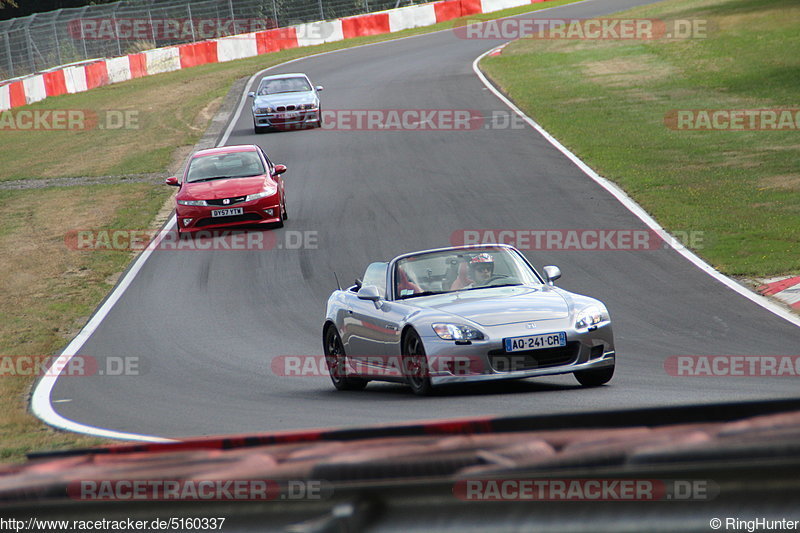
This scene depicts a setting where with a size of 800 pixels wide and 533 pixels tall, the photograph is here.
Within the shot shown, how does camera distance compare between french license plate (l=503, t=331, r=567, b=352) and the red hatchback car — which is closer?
french license plate (l=503, t=331, r=567, b=352)

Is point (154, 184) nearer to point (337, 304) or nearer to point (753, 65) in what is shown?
point (337, 304)

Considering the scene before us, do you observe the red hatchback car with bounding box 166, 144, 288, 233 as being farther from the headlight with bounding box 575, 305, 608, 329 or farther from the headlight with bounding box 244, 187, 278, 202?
the headlight with bounding box 575, 305, 608, 329

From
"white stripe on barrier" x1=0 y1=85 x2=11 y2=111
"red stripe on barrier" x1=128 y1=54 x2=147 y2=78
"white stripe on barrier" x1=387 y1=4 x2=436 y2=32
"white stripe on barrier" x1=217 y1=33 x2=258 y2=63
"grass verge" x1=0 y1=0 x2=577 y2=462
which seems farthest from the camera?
"white stripe on barrier" x1=387 y1=4 x2=436 y2=32

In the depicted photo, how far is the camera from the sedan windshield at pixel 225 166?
2266 cm

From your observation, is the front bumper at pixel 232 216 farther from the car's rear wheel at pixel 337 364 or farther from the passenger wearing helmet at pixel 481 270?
the passenger wearing helmet at pixel 481 270

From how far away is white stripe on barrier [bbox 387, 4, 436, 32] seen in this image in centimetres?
5684

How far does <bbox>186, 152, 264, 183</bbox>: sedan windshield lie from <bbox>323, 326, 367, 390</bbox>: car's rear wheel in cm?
1133

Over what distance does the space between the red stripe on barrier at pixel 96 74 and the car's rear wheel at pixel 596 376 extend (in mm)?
40907

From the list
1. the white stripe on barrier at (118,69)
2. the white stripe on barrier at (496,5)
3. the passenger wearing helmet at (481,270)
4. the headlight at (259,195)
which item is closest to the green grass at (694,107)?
the passenger wearing helmet at (481,270)

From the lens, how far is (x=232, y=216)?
22.0 metres

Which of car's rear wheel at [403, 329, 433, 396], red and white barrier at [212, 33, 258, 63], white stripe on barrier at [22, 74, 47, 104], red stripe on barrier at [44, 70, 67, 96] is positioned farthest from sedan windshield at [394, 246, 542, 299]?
red and white barrier at [212, 33, 258, 63]

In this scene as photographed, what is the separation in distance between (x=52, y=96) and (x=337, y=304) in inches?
1471

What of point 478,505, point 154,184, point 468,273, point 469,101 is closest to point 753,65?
point 469,101

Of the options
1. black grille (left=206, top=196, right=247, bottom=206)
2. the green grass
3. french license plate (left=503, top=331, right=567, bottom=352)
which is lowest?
the green grass
